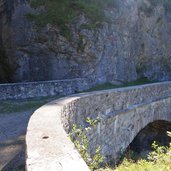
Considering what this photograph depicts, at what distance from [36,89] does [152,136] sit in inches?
299

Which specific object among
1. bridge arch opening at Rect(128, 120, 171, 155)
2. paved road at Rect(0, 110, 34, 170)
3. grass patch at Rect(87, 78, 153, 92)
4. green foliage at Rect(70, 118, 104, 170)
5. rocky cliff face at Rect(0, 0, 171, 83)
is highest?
rocky cliff face at Rect(0, 0, 171, 83)

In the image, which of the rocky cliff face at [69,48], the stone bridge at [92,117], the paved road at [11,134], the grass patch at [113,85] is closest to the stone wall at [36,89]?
the paved road at [11,134]

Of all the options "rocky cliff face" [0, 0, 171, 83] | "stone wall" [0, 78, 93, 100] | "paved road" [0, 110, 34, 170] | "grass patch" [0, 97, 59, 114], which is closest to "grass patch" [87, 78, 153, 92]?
"rocky cliff face" [0, 0, 171, 83]

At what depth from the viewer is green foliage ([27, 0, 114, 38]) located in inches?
695

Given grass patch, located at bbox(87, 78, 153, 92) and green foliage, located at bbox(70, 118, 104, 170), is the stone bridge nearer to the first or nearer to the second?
green foliage, located at bbox(70, 118, 104, 170)

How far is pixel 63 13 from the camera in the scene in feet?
59.1

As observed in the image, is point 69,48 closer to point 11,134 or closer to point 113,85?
point 113,85

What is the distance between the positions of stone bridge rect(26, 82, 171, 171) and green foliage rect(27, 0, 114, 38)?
6.93 meters

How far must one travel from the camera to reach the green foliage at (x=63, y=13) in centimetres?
1766

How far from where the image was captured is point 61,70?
1753 centimetres

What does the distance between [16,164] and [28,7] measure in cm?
1511

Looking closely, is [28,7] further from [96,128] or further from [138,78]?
[96,128]

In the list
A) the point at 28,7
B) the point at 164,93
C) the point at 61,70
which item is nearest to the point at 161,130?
the point at 164,93

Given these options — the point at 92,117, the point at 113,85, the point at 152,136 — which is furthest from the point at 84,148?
the point at 113,85
